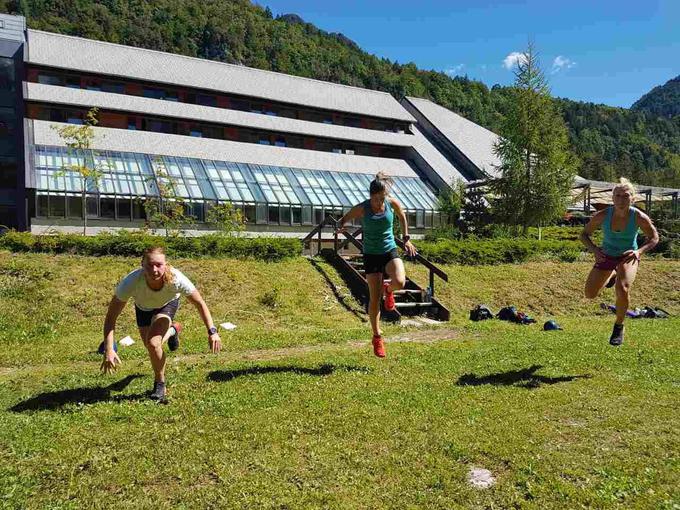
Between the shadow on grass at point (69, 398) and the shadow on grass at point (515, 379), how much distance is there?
12.8 ft

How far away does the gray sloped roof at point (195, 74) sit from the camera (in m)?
33.3

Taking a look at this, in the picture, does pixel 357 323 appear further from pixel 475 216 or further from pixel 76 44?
pixel 76 44

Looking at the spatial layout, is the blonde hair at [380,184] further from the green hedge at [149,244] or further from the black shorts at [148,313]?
the green hedge at [149,244]

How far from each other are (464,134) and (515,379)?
137 feet

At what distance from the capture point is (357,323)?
1326cm

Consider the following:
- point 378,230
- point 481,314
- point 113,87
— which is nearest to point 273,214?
point 113,87

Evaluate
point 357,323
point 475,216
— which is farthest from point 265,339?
point 475,216

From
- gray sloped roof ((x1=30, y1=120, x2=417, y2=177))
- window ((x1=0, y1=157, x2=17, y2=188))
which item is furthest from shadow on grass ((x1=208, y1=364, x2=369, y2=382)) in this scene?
window ((x1=0, y1=157, x2=17, y2=188))

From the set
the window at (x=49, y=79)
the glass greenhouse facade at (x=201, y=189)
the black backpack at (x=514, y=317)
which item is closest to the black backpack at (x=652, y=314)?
the black backpack at (x=514, y=317)

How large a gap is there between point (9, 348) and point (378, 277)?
278 inches

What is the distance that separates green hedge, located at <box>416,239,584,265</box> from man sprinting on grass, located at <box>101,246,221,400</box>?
13.5 metres

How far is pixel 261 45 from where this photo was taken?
106875 mm

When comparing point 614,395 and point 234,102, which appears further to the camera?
point 234,102

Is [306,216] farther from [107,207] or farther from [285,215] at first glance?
[107,207]
